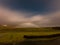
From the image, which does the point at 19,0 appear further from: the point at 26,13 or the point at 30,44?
the point at 30,44

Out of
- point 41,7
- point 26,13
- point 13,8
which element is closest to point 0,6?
point 13,8

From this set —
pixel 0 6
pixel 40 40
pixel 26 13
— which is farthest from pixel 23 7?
pixel 40 40

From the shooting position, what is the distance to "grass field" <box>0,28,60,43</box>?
1.41 m

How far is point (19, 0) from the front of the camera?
57.6 inches

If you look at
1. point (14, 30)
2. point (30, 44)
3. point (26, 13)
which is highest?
point (26, 13)

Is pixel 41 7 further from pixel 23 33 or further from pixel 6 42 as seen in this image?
pixel 6 42

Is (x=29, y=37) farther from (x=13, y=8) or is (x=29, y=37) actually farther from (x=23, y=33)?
(x=13, y=8)

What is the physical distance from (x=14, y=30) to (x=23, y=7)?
0.59ft

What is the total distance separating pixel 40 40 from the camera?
1.42 meters

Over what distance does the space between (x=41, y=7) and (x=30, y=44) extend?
0.28 meters

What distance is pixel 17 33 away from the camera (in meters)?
1.43

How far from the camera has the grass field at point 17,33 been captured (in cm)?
141

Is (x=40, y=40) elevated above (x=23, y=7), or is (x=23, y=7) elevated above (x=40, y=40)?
(x=23, y=7)

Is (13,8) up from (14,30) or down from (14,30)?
up
